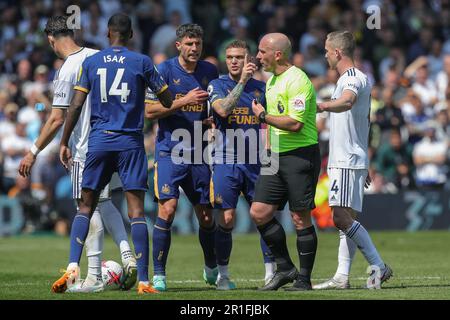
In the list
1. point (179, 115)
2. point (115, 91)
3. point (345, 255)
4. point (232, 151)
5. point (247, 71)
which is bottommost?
point (345, 255)

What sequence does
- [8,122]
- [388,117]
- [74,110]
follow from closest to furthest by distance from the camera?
[74,110] < [388,117] < [8,122]

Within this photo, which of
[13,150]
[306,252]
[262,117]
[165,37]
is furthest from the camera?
[165,37]

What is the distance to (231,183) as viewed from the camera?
12469 millimetres

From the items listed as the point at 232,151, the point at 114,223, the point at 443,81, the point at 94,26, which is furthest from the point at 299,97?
the point at 443,81

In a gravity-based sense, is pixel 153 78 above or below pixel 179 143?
above

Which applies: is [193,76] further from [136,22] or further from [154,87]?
[136,22]

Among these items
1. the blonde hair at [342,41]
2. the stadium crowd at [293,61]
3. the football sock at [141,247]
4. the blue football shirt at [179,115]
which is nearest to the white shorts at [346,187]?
the blonde hair at [342,41]

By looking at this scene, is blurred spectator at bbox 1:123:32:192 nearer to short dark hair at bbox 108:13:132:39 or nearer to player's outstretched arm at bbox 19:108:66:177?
player's outstretched arm at bbox 19:108:66:177

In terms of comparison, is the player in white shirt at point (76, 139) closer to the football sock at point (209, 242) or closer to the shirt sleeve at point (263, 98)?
the football sock at point (209, 242)

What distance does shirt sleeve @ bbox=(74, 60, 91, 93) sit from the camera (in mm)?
11461

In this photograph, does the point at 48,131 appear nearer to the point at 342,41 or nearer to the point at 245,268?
the point at 342,41

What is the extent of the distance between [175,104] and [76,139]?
3.98ft

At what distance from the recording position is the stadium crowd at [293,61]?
2342 centimetres
